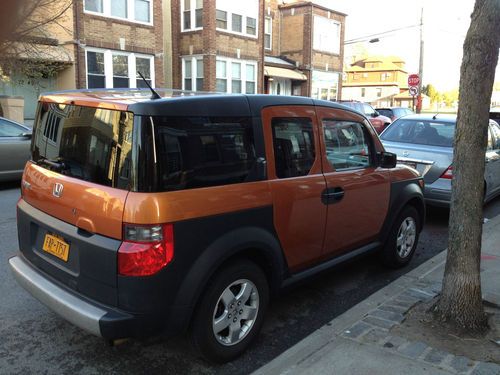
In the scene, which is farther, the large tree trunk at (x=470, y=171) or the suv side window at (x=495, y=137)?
the suv side window at (x=495, y=137)

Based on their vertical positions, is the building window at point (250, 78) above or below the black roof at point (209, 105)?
above

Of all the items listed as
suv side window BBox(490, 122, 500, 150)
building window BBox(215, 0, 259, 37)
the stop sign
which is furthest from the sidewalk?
the stop sign

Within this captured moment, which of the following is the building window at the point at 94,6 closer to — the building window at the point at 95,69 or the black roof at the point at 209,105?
the building window at the point at 95,69

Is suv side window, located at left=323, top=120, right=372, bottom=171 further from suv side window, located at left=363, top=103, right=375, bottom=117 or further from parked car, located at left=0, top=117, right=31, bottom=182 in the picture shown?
suv side window, located at left=363, top=103, right=375, bottom=117

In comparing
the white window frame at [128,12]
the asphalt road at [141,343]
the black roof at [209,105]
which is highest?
the white window frame at [128,12]

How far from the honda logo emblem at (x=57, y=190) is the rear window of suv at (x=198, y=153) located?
71cm

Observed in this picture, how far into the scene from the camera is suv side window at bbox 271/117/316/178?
346cm

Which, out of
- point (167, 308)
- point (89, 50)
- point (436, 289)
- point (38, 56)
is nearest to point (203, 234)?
point (167, 308)

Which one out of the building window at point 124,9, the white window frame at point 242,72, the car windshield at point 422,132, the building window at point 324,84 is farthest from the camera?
the building window at point 324,84

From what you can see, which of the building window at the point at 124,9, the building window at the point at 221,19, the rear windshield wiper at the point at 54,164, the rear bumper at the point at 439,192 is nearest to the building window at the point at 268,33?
the building window at the point at 221,19

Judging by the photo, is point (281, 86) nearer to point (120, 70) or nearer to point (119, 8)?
point (120, 70)

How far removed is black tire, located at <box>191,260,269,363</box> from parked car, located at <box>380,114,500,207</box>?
13.3 feet

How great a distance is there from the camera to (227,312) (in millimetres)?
3148

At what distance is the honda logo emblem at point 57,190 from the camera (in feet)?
10.1
